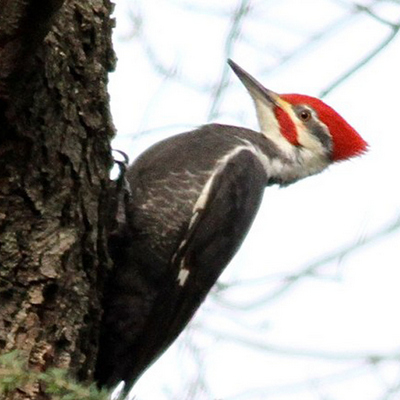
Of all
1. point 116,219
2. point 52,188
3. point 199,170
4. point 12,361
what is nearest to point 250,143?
point 199,170

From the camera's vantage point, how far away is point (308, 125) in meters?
4.40

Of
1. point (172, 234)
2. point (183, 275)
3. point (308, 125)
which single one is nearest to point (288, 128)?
point (308, 125)

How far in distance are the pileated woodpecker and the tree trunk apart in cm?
36

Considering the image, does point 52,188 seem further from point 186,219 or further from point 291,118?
point 291,118

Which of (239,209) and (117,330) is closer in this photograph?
(117,330)

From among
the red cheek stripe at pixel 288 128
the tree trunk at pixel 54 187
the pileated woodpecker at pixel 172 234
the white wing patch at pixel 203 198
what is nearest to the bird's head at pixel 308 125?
the red cheek stripe at pixel 288 128

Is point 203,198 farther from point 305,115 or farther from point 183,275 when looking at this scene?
point 305,115

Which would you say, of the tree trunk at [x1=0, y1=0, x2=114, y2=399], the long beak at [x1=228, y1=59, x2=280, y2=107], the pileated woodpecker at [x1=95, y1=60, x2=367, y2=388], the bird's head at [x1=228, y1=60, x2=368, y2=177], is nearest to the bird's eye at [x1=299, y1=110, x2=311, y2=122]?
the bird's head at [x1=228, y1=60, x2=368, y2=177]

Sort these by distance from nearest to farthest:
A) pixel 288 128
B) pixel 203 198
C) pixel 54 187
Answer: pixel 54 187, pixel 203 198, pixel 288 128

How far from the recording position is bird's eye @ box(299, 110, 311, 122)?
173 inches

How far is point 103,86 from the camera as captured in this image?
9.32 feet

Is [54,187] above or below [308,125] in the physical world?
above

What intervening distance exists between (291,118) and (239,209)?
35.7 inches

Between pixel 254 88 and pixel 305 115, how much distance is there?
26 cm
